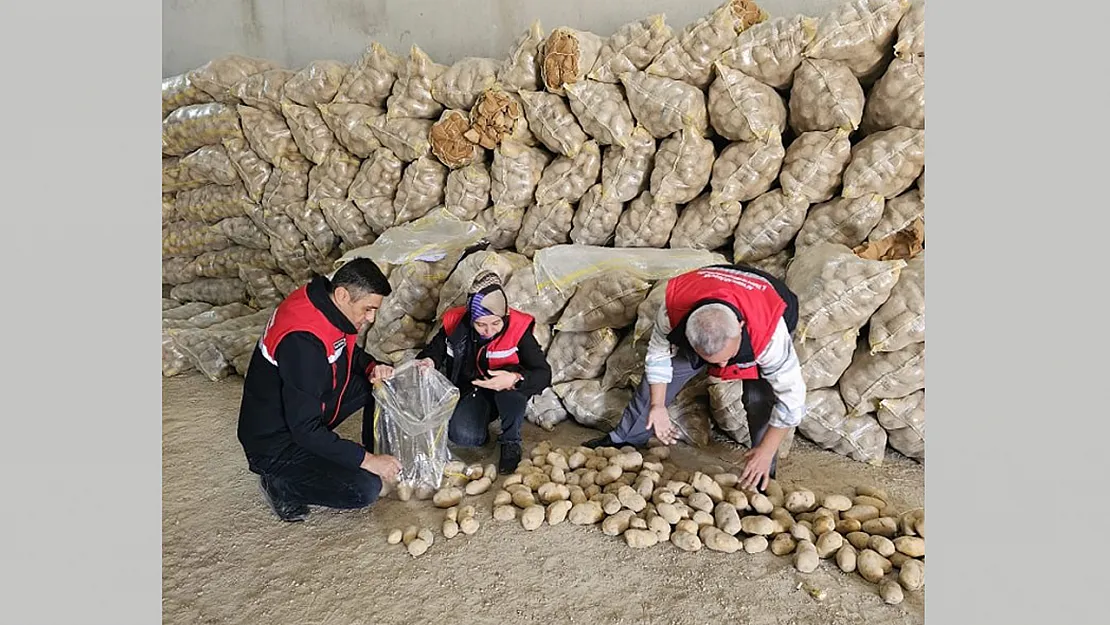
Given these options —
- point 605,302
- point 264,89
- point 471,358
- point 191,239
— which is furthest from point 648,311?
point 191,239

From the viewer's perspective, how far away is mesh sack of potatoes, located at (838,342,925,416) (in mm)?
2227

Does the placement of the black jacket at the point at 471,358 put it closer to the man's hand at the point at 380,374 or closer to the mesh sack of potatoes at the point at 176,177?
the man's hand at the point at 380,374

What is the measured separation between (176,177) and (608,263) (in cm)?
289

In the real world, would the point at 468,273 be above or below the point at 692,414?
above

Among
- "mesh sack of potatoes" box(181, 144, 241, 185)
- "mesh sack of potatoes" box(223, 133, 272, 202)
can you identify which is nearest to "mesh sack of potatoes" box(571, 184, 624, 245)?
"mesh sack of potatoes" box(223, 133, 272, 202)

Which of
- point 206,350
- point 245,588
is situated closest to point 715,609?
point 245,588

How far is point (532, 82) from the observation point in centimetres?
282

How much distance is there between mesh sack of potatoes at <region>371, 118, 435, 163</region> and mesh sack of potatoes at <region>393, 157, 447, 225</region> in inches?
2.1

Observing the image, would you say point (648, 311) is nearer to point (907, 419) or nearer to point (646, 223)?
point (646, 223)

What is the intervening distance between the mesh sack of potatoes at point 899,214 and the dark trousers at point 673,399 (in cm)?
69

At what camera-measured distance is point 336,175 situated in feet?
11.0

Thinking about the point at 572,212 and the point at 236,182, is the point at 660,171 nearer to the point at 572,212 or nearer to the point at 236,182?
the point at 572,212

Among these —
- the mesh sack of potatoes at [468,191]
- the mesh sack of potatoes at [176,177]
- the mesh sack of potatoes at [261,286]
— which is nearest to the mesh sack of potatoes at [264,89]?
the mesh sack of potatoes at [176,177]

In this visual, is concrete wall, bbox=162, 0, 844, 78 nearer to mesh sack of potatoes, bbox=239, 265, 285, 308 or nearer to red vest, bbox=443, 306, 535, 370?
mesh sack of potatoes, bbox=239, 265, 285, 308
